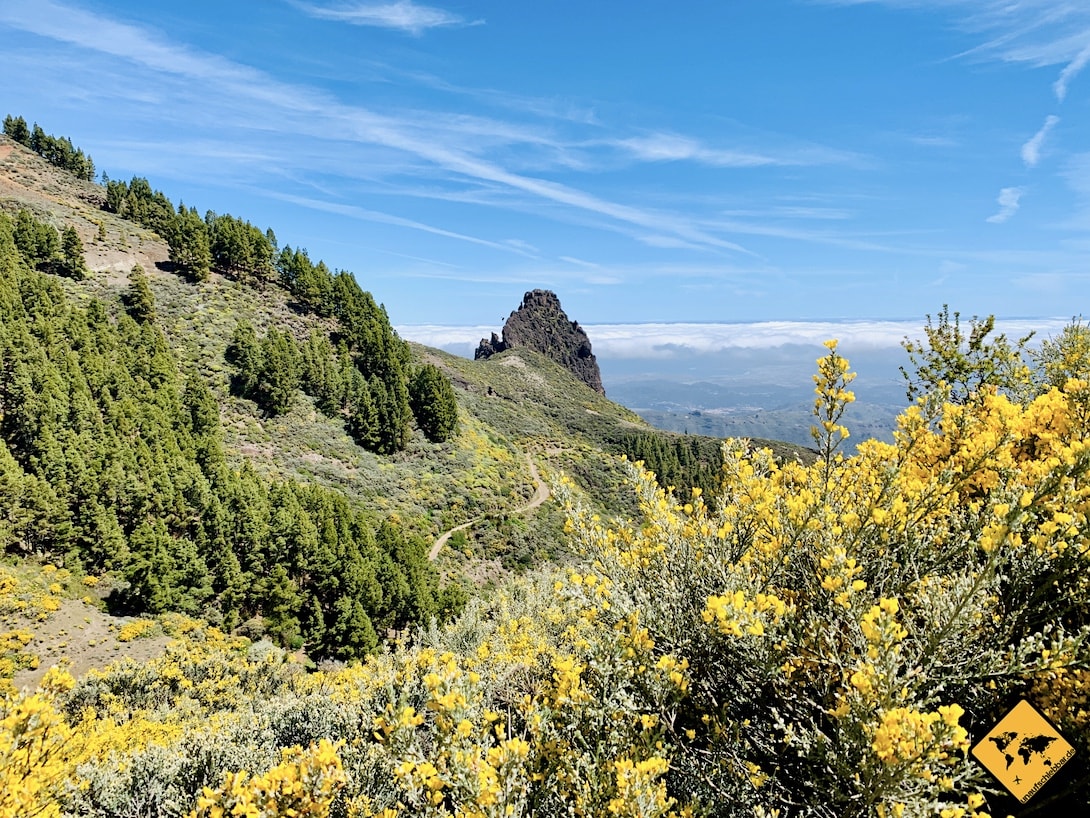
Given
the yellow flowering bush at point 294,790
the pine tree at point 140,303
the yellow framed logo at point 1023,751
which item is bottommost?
the yellow flowering bush at point 294,790

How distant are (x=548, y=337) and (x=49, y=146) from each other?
111432 mm

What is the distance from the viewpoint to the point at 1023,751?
7.97ft

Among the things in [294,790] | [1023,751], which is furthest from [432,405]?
[1023,751]

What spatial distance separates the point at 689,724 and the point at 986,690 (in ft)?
6.78

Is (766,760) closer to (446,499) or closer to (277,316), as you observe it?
(446,499)

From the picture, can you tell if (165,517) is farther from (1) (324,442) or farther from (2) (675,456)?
(2) (675,456)

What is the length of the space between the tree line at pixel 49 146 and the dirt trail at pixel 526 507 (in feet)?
265

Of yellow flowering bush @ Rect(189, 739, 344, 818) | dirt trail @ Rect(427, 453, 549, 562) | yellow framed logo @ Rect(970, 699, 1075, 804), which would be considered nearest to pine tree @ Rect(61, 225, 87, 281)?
dirt trail @ Rect(427, 453, 549, 562)

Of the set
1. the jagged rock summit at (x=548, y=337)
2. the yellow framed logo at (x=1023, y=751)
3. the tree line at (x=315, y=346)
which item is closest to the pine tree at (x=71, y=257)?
the tree line at (x=315, y=346)

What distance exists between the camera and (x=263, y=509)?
2750cm

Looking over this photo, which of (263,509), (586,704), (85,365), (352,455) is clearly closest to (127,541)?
(263,509)

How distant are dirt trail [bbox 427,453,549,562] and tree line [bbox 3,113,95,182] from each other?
80698mm

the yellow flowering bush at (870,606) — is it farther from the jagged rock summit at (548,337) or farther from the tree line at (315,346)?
the jagged rock summit at (548,337)

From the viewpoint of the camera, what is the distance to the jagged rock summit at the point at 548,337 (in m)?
152
